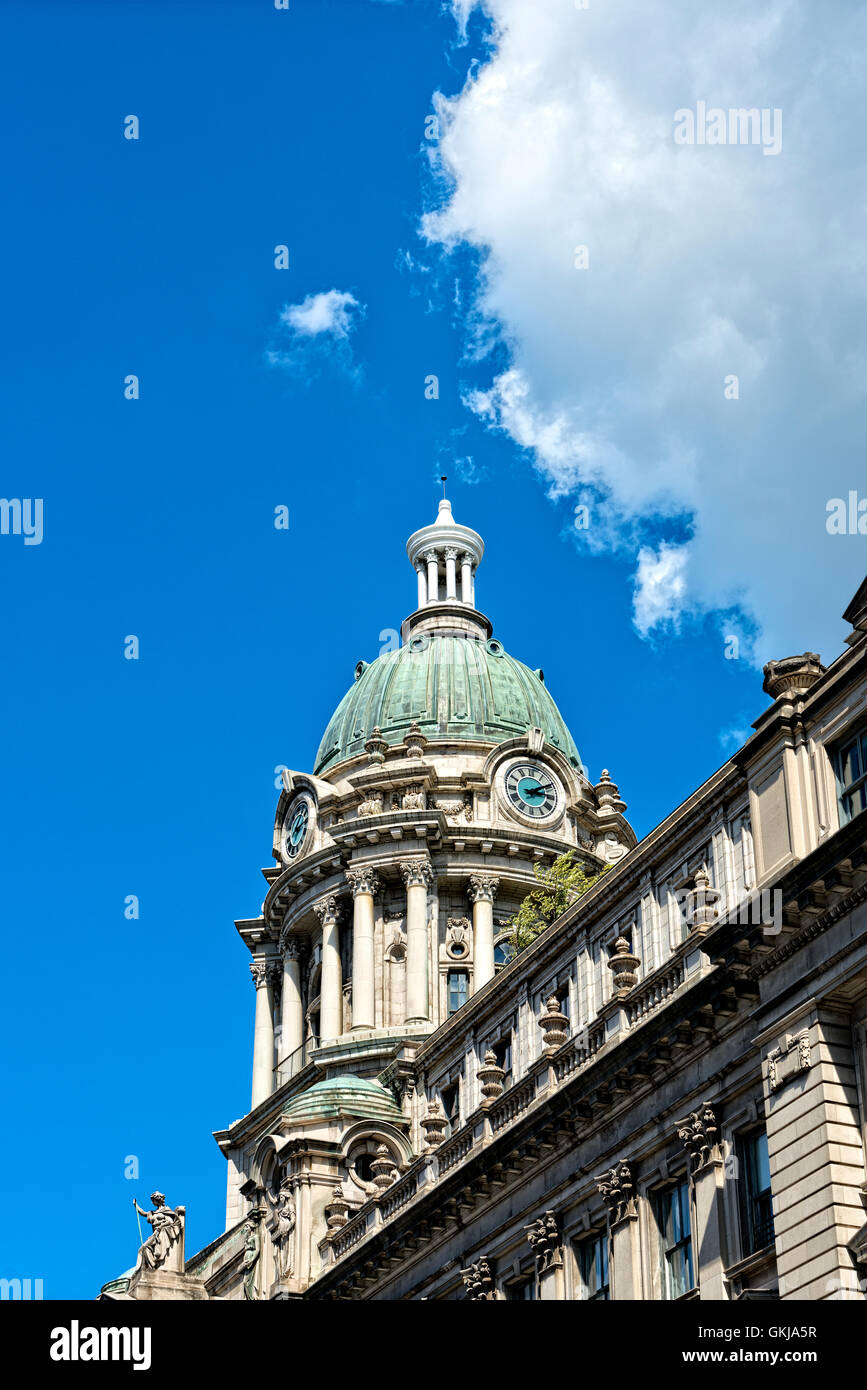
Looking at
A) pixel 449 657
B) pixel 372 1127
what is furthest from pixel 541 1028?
pixel 449 657

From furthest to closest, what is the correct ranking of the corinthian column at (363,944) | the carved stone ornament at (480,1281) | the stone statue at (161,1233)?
the corinthian column at (363,944), the stone statue at (161,1233), the carved stone ornament at (480,1281)

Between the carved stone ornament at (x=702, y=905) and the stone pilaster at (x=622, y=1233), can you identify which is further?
the carved stone ornament at (x=702, y=905)

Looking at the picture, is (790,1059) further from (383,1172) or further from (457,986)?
(457,986)

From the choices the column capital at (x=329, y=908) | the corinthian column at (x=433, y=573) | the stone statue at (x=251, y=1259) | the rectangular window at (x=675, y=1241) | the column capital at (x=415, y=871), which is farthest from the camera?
the corinthian column at (x=433, y=573)

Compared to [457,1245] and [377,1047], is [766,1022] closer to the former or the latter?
[457,1245]

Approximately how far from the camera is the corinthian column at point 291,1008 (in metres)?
86.9

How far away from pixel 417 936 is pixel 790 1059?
155 ft

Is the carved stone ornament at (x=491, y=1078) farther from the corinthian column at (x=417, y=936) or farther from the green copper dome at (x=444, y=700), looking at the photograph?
the green copper dome at (x=444, y=700)

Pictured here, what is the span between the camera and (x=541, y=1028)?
54594 millimetres

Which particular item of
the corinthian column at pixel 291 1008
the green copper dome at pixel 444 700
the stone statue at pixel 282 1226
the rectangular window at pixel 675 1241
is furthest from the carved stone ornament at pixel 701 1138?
the green copper dome at pixel 444 700

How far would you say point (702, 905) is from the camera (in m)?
44.4

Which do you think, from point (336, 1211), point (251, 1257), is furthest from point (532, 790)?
point (336, 1211)

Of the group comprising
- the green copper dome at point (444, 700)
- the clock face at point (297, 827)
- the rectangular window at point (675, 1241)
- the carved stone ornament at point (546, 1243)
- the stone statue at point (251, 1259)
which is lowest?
the rectangular window at point (675, 1241)

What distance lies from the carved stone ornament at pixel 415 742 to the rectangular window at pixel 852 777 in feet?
166
